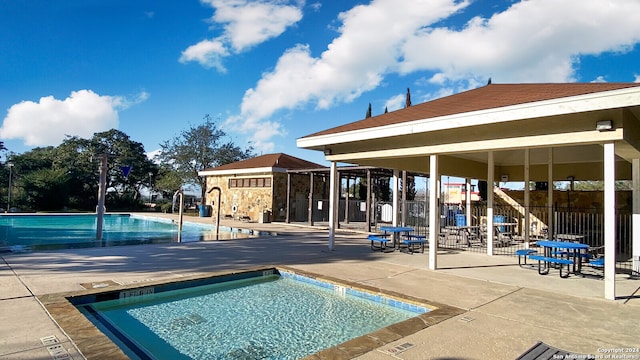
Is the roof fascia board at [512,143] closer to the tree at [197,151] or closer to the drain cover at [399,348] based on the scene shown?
the drain cover at [399,348]

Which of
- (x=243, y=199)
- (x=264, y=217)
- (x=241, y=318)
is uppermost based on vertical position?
(x=243, y=199)

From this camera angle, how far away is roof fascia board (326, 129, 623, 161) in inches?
229

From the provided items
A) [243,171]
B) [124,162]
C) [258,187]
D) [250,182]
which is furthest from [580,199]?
[124,162]

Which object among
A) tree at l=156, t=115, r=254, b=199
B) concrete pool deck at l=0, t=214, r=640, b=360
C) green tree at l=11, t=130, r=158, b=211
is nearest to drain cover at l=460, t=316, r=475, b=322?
concrete pool deck at l=0, t=214, r=640, b=360

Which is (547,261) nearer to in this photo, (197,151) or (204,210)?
(204,210)

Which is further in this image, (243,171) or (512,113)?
(243,171)

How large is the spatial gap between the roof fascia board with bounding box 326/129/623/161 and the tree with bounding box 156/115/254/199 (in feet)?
79.8

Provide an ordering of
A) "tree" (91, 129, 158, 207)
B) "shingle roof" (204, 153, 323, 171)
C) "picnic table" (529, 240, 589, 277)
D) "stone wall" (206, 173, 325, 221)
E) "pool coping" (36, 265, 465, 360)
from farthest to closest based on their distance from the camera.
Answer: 1. "tree" (91, 129, 158, 207)
2. "shingle roof" (204, 153, 323, 171)
3. "stone wall" (206, 173, 325, 221)
4. "picnic table" (529, 240, 589, 277)
5. "pool coping" (36, 265, 465, 360)

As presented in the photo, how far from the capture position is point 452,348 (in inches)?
138

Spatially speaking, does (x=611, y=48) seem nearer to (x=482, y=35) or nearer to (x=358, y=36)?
(x=482, y=35)

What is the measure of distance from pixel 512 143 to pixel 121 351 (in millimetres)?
6857

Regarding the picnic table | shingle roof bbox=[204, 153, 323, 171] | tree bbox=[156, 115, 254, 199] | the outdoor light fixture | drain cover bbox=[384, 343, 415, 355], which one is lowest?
drain cover bbox=[384, 343, 415, 355]

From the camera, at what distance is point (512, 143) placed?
6750 millimetres

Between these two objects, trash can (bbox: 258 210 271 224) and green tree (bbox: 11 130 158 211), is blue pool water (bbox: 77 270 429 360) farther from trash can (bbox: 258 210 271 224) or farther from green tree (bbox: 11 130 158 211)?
green tree (bbox: 11 130 158 211)
